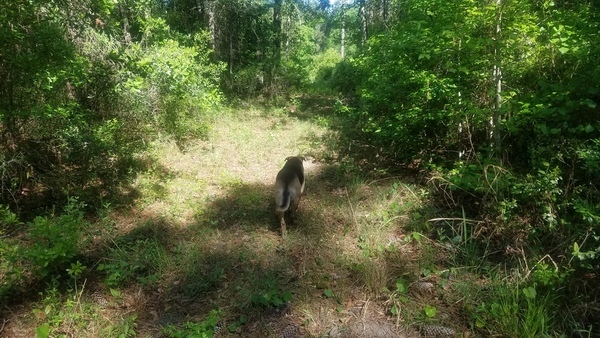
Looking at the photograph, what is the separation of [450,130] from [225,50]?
1284 centimetres

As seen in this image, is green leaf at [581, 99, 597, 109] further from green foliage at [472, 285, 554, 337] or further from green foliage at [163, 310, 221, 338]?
green foliage at [163, 310, 221, 338]

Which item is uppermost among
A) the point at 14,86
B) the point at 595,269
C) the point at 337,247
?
the point at 14,86

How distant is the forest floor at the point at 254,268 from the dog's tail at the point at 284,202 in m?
0.48

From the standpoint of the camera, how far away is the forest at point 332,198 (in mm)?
3434

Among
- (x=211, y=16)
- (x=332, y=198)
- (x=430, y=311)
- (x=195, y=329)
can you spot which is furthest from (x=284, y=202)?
(x=211, y=16)

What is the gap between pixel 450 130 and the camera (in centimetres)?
595

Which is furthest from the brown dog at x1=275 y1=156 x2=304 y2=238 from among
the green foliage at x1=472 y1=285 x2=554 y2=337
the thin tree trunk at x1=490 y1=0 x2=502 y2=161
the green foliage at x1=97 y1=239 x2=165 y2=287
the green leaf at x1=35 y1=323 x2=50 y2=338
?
the thin tree trunk at x1=490 y1=0 x2=502 y2=161

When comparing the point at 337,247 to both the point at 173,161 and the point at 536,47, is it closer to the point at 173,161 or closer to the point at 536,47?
the point at 536,47

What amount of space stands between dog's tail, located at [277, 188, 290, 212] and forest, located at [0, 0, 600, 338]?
48 centimetres

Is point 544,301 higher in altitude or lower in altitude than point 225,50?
lower

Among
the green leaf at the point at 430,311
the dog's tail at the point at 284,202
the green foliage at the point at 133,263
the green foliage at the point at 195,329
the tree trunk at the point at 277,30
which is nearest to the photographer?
→ the green foliage at the point at 195,329

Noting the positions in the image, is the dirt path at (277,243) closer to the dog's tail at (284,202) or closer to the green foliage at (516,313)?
the dog's tail at (284,202)

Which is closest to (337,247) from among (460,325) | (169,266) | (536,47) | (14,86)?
(460,325)

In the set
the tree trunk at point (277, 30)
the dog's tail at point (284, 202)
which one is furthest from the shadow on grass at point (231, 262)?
the tree trunk at point (277, 30)
